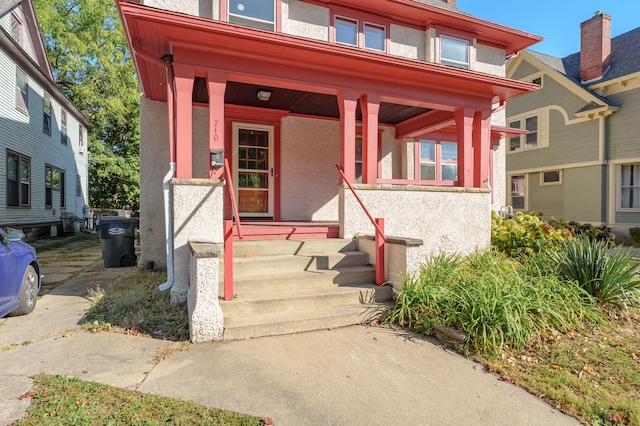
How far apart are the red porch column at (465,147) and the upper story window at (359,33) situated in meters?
2.62

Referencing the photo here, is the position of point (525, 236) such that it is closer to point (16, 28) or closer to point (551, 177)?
point (551, 177)

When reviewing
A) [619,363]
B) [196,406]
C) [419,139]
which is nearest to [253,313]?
[196,406]

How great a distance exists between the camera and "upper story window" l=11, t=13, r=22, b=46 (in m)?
Result: 12.1

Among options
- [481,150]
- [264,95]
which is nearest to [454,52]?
[481,150]

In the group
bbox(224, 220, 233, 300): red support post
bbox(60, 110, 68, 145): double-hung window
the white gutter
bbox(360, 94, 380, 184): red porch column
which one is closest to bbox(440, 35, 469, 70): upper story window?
bbox(360, 94, 380, 184): red porch column

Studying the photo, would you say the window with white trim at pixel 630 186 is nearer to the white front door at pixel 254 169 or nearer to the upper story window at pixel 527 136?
the upper story window at pixel 527 136

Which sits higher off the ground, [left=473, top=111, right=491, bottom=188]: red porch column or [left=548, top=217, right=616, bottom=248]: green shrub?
[left=473, top=111, right=491, bottom=188]: red porch column

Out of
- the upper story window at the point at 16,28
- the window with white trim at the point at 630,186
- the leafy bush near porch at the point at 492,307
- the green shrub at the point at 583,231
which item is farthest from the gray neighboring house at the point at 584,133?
the upper story window at the point at 16,28

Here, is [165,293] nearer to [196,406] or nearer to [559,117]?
[196,406]

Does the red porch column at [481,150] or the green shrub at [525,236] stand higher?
the red porch column at [481,150]

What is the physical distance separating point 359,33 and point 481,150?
12.2 ft

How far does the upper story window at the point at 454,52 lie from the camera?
337 inches

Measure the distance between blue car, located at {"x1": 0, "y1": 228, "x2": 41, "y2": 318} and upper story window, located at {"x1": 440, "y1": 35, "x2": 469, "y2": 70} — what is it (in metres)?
8.82

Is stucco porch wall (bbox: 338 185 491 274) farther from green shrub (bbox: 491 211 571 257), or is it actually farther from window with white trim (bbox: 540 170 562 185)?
window with white trim (bbox: 540 170 562 185)
